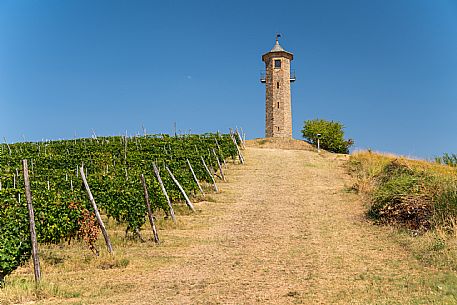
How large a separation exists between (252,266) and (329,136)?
38.1 m

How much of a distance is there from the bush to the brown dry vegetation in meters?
29.2

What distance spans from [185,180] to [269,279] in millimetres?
11175

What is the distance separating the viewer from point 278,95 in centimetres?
4822

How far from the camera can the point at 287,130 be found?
48.3 metres

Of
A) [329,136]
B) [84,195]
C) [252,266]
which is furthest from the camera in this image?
[329,136]

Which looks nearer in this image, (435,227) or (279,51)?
(435,227)

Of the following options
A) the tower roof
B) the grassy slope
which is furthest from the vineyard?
the tower roof

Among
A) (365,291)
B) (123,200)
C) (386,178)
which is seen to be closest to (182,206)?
(123,200)

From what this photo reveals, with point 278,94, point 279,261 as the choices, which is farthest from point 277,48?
point 279,261

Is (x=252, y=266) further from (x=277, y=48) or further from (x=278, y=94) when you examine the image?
(x=277, y=48)

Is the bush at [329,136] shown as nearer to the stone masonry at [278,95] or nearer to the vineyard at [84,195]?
the stone masonry at [278,95]

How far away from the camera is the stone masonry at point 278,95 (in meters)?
48.1

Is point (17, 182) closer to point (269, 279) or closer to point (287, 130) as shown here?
point (269, 279)

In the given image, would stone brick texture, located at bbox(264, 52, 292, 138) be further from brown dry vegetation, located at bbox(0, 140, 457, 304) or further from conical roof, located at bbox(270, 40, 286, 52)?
brown dry vegetation, located at bbox(0, 140, 457, 304)
